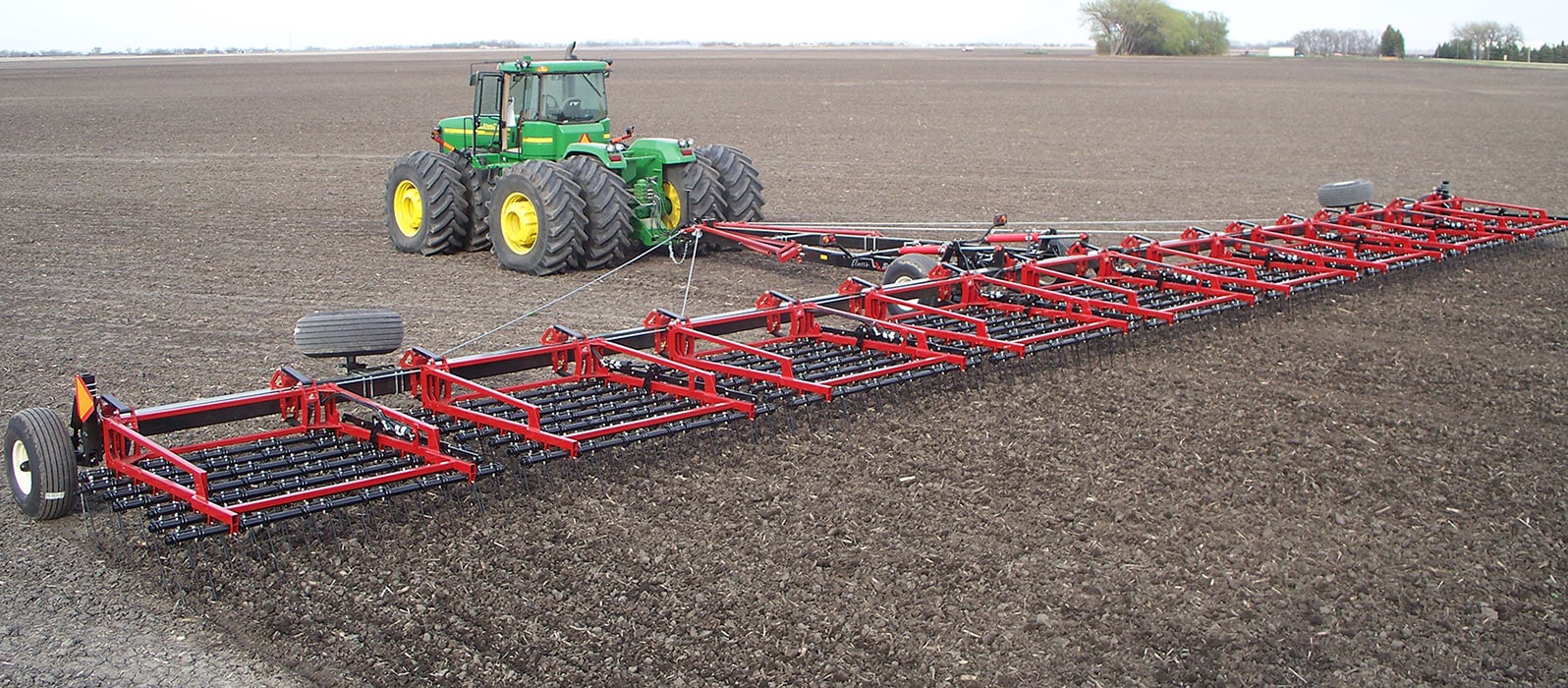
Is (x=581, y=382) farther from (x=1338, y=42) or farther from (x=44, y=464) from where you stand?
(x=1338, y=42)

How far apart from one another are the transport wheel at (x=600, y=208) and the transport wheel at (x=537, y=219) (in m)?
0.09

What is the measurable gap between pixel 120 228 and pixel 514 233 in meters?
4.78

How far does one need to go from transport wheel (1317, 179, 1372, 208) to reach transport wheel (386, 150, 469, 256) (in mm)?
7040

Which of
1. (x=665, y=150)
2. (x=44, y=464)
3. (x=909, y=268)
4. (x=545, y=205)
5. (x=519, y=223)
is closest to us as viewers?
(x=44, y=464)

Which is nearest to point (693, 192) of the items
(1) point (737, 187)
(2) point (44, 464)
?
(1) point (737, 187)

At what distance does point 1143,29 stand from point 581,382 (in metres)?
97.0

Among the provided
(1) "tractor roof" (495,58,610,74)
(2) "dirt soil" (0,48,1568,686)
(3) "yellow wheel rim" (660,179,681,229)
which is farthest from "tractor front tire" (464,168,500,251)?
(3) "yellow wheel rim" (660,179,681,229)

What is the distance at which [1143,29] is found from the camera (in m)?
95.8

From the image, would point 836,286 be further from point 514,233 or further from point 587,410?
point 587,410

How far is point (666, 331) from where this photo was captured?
616 cm

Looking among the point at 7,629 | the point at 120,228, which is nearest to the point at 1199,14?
the point at 120,228

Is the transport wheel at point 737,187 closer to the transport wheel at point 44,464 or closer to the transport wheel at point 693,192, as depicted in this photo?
the transport wheel at point 693,192

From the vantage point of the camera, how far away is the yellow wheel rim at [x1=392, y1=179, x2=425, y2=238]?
11.0 m

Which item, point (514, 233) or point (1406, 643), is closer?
point (1406, 643)
